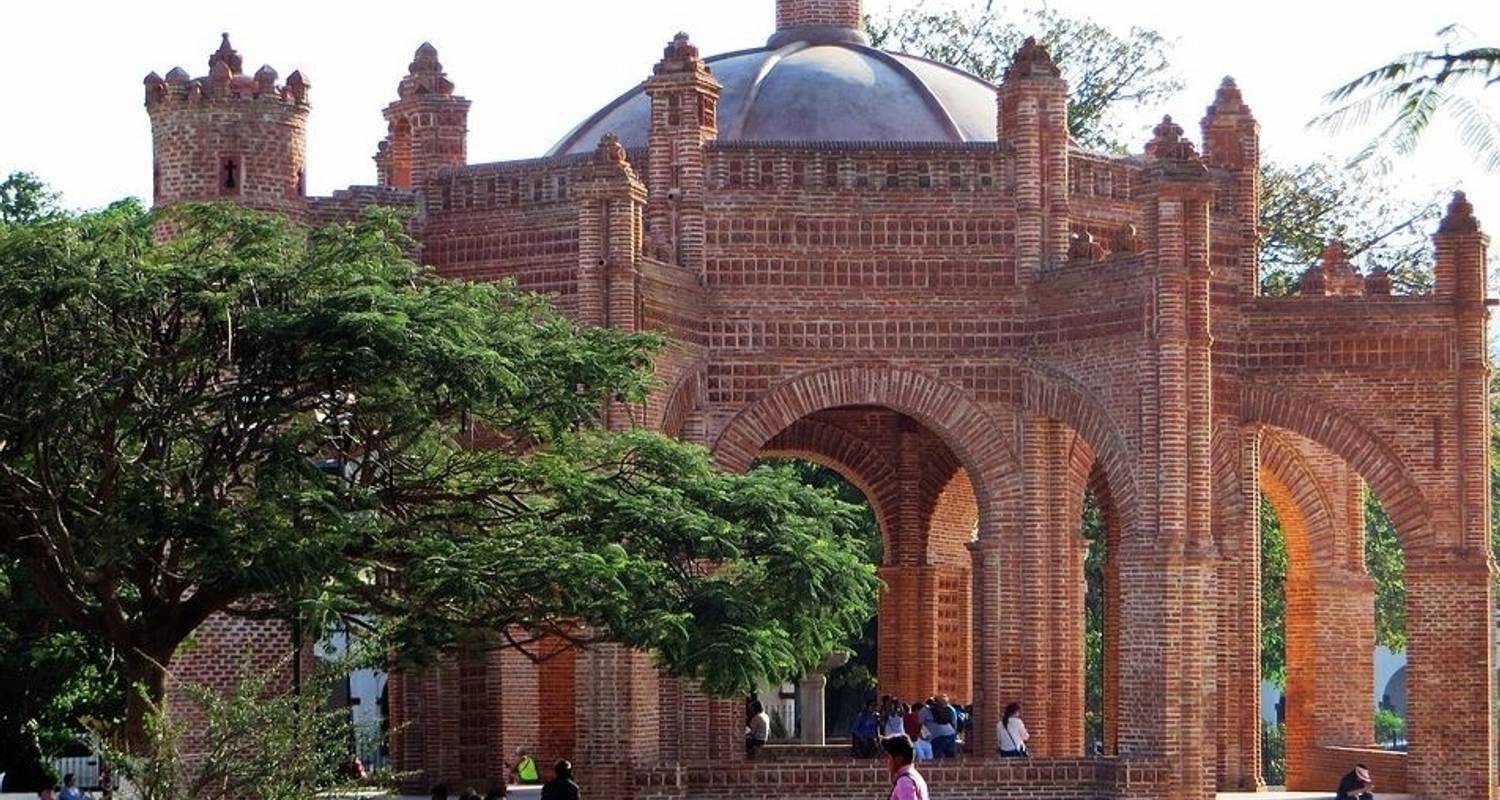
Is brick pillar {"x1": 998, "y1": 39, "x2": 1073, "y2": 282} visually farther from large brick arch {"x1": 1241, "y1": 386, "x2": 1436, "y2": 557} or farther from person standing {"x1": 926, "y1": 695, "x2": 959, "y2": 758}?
person standing {"x1": 926, "y1": 695, "x2": 959, "y2": 758}

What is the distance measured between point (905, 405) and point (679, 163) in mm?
3199

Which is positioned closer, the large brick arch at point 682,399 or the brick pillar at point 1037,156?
the large brick arch at point 682,399

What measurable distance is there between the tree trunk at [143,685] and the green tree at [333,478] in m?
0.03

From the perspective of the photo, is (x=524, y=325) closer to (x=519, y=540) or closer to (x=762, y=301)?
(x=519, y=540)

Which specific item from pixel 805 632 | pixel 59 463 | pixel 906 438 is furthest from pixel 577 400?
pixel 906 438

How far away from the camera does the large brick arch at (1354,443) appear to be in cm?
3000

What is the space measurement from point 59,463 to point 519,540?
341 centimetres

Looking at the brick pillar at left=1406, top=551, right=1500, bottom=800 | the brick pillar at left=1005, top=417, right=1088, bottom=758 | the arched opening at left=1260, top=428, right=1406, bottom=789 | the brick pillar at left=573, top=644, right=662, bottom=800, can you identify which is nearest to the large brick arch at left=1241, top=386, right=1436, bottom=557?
the brick pillar at left=1406, top=551, right=1500, bottom=800

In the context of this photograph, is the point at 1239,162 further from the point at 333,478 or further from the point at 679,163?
the point at 333,478

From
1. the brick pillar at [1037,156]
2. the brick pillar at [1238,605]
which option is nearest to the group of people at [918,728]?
the brick pillar at [1238,605]

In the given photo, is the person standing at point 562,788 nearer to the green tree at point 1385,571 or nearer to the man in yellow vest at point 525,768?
the man in yellow vest at point 525,768

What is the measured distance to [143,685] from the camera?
21031 mm

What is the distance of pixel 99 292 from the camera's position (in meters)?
22.2

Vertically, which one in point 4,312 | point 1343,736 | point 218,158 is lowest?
point 1343,736
